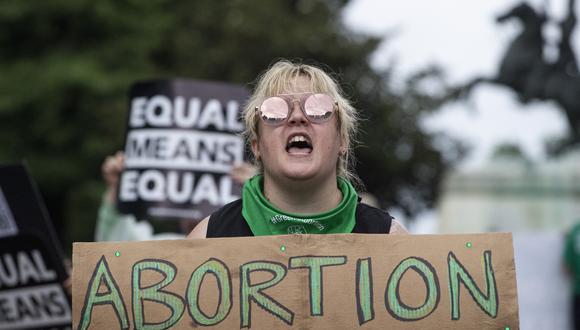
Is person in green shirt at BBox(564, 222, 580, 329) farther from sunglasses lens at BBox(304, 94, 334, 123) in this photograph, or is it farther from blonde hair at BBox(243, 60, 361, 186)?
sunglasses lens at BBox(304, 94, 334, 123)

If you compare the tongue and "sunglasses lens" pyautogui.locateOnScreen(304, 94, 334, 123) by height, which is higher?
"sunglasses lens" pyautogui.locateOnScreen(304, 94, 334, 123)

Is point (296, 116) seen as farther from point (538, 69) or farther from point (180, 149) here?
point (538, 69)

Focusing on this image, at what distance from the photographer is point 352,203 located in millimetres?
3303

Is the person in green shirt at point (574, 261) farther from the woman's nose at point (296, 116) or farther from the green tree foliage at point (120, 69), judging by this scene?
the green tree foliage at point (120, 69)

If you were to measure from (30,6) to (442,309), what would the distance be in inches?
785

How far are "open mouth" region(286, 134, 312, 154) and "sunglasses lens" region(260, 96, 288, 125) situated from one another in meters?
0.06

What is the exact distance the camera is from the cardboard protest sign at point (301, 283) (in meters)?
3.20

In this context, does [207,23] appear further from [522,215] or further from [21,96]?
[522,215]

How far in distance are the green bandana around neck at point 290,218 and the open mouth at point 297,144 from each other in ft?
0.51

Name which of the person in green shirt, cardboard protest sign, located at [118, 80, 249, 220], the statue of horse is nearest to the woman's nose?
cardboard protest sign, located at [118, 80, 249, 220]

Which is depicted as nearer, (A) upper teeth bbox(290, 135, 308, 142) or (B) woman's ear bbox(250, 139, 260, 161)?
(A) upper teeth bbox(290, 135, 308, 142)

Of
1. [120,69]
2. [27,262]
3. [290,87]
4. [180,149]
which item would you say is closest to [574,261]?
[180,149]

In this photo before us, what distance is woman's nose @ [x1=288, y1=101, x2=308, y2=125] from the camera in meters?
3.27

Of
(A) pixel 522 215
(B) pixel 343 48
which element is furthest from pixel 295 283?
(B) pixel 343 48
